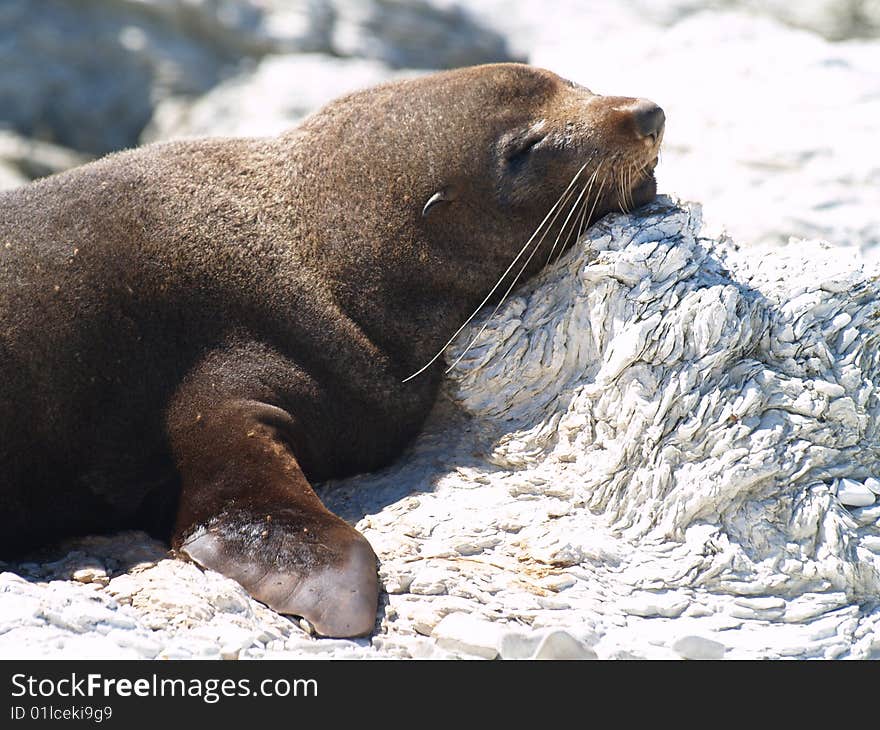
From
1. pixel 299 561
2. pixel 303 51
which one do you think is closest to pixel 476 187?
pixel 299 561

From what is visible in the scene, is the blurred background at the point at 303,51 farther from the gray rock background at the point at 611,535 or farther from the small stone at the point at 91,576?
the small stone at the point at 91,576

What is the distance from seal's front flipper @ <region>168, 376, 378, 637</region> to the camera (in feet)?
14.8

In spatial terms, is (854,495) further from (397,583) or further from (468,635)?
(397,583)

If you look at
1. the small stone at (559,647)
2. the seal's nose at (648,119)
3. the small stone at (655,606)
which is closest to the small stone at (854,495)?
the small stone at (655,606)

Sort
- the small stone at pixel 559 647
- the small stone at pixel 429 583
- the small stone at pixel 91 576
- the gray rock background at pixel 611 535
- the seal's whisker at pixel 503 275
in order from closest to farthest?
the small stone at pixel 559 647
the gray rock background at pixel 611 535
the small stone at pixel 429 583
the small stone at pixel 91 576
the seal's whisker at pixel 503 275

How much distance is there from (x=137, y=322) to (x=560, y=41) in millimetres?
7597

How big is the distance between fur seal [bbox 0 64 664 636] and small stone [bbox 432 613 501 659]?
0.57m

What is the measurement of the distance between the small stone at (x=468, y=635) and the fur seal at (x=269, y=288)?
0.57 m

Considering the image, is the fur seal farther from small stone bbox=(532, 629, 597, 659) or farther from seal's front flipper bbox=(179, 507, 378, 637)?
small stone bbox=(532, 629, 597, 659)

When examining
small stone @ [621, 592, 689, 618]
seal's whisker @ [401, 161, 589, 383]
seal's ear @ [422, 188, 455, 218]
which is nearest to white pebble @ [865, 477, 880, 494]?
small stone @ [621, 592, 689, 618]

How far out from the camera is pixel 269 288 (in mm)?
5629

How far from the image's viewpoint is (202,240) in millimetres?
5645

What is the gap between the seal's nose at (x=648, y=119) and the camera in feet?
18.9
